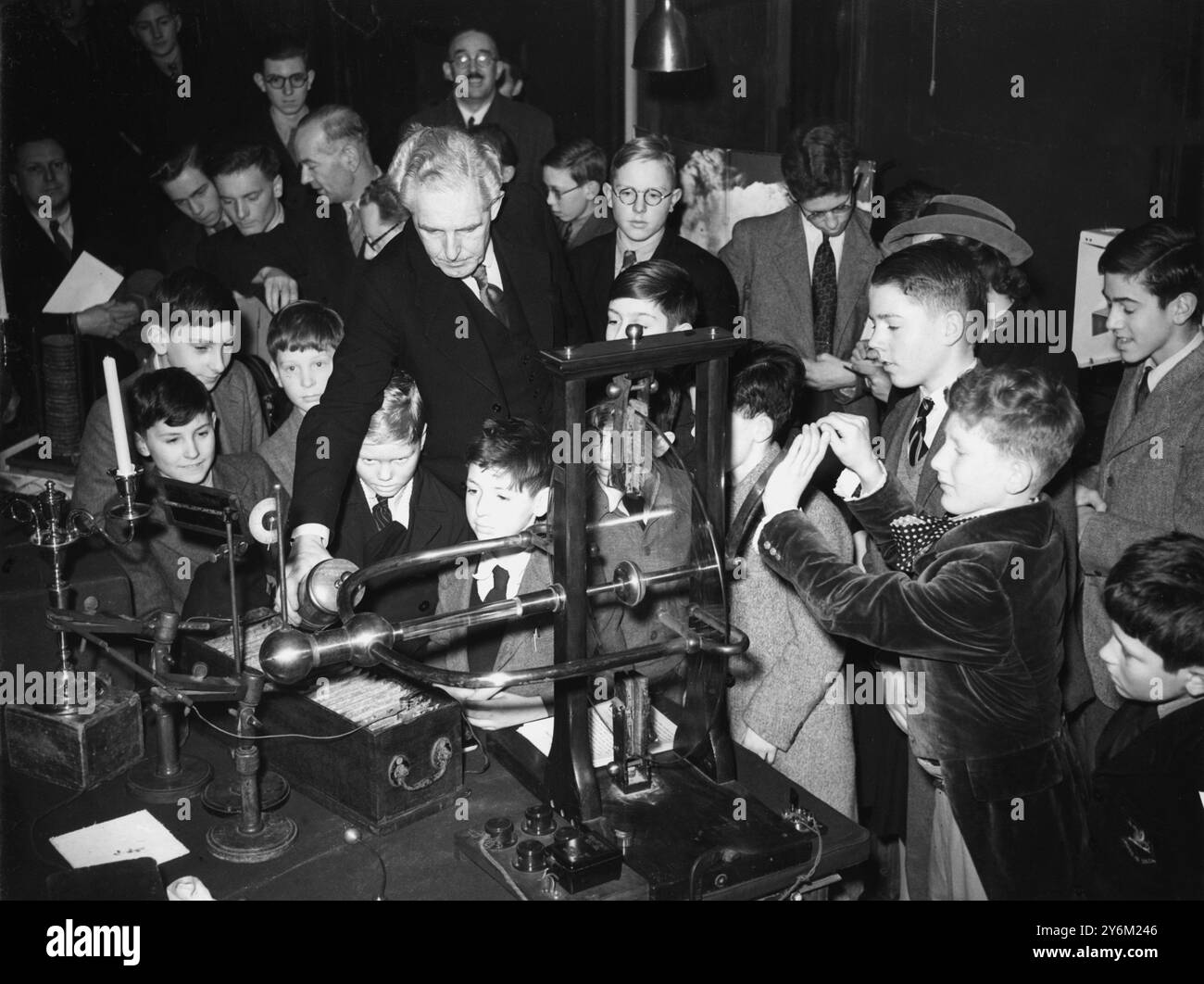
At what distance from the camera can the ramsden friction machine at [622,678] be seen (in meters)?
2.08

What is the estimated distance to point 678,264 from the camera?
4.34 metres

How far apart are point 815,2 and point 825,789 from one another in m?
3.82

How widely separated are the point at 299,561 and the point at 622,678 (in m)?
0.86

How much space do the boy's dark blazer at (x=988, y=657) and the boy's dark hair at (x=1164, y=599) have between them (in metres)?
0.21

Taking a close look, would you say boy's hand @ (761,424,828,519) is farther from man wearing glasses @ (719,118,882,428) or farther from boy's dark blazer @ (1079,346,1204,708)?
man wearing glasses @ (719,118,882,428)

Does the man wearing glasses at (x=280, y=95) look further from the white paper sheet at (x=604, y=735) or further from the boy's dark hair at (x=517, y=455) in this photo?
the white paper sheet at (x=604, y=735)

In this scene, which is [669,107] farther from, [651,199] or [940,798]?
[940,798]

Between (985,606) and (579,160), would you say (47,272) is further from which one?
(985,606)

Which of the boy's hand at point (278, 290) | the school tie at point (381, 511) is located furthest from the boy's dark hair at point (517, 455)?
the boy's hand at point (278, 290)

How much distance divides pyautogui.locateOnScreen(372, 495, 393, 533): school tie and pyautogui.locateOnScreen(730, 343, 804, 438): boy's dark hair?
110 cm

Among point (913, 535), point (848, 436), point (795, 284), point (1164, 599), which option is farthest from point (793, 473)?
point (795, 284)

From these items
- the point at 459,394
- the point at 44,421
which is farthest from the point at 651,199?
the point at 44,421

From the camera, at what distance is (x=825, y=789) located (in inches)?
127

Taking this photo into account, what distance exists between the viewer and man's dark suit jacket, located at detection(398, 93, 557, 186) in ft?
19.4
